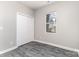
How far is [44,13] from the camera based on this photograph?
13.6 feet

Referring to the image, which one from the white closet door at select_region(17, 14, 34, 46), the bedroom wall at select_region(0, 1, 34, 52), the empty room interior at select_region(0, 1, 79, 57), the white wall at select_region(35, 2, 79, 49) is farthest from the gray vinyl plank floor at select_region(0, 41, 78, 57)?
the white closet door at select_region(17, 14, 34, 46)

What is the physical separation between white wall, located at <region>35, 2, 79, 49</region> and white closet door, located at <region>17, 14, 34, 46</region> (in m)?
0.91

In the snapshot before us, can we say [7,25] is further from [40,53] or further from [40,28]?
[40,28]

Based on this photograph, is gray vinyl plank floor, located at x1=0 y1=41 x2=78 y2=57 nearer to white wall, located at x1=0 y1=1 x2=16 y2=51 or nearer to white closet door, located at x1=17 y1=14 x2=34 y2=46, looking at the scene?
white wall, located at x1=0 y1=1 x2=16 y2=51

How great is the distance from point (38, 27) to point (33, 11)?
1248mm

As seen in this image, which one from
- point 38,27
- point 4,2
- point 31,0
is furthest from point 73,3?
point 4,2

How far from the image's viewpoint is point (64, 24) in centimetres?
323

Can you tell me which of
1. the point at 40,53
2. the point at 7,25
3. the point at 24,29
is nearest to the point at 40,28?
the point at 24,29

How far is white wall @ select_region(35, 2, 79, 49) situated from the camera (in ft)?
9.39

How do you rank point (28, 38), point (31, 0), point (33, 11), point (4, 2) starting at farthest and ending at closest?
point (33, 11), point (28, 38), point (31, 0), point (4, 2)

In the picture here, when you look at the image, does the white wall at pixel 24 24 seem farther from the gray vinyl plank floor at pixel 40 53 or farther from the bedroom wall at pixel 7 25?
the gray vinyl plank floor at pixel 40 53

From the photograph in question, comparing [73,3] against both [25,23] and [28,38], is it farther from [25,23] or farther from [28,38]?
[28,38]

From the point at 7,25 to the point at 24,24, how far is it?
4.38ft

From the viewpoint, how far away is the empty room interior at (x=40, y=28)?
2580 millimetres
